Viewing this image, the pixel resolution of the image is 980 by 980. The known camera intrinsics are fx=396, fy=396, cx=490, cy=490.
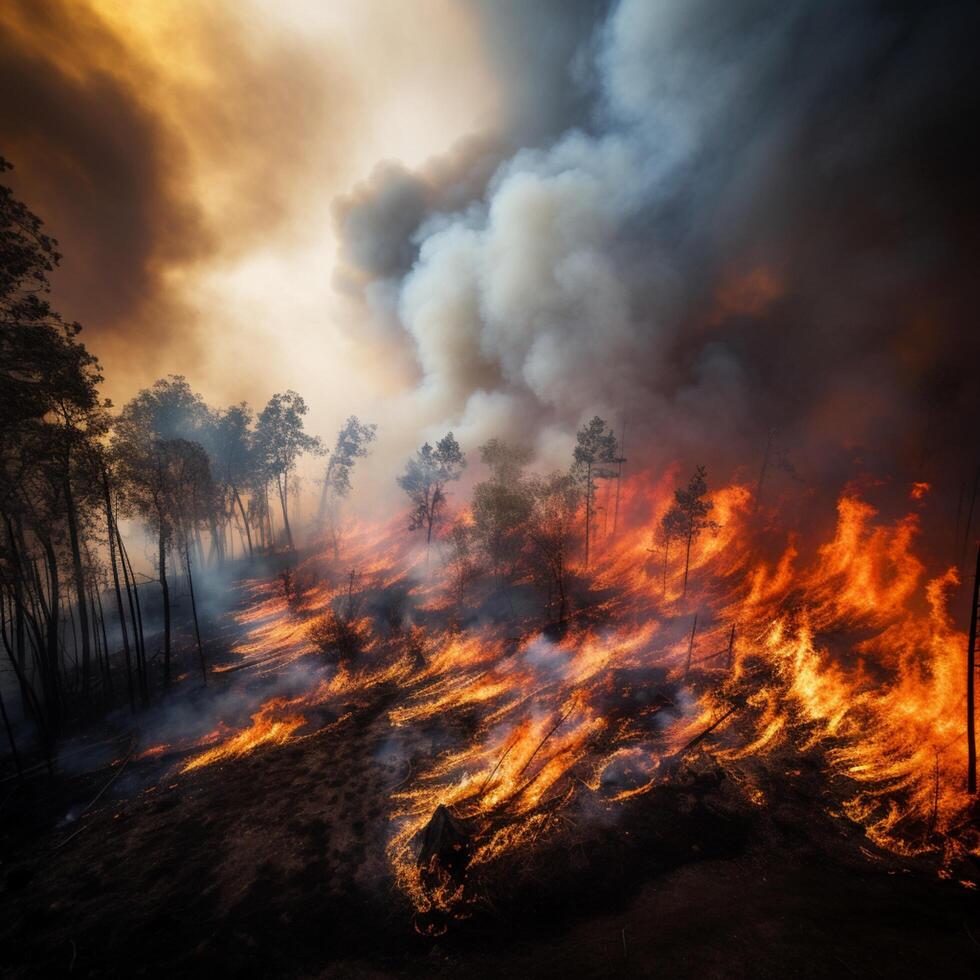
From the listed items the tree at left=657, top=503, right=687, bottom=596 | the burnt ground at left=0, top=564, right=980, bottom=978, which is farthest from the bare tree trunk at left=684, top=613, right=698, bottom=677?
the burnt ground at left=0, top=564, right=980, bottom=978

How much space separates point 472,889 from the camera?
1222 centimetres

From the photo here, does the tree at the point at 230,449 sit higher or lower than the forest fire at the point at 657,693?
higher

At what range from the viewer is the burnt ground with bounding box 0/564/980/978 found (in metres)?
10.0

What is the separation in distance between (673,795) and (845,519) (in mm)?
46968

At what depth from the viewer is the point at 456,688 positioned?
87.4 ft

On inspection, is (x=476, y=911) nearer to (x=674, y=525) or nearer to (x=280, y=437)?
(x=674, y=525)

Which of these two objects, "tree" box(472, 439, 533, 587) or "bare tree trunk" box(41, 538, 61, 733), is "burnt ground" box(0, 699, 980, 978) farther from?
"tree" box(472, 439, 533, 587)

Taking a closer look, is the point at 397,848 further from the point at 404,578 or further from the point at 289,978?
the point at 404,578

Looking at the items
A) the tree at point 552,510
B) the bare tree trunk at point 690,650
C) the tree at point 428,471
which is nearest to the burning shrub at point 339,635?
the tree at point 428,471

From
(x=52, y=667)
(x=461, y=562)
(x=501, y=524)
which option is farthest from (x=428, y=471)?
(x=52, y=667)

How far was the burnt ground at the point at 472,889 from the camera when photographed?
10.0m

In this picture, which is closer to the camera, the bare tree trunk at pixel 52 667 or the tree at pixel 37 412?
the tree at pixel 37 412

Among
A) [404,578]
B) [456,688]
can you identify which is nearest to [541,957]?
[456,688]

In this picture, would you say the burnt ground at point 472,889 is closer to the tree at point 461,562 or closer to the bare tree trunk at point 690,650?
the bare tree trunk at point 690,650
